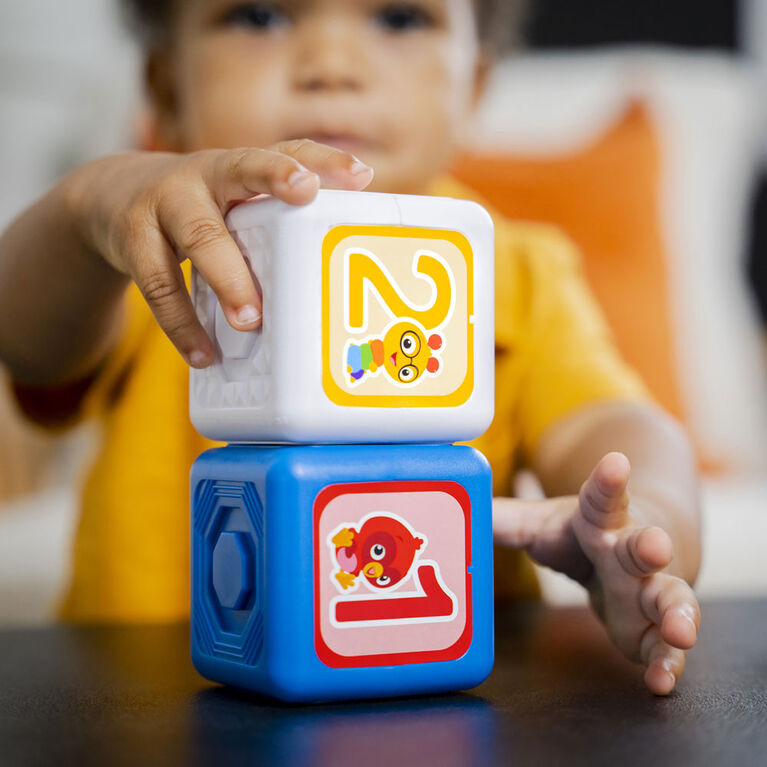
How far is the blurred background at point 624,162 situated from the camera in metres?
1.71

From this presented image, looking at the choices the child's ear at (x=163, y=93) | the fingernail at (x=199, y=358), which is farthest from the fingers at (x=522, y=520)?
the child's ear at (x=163, y=93)

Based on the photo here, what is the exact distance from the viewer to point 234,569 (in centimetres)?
A: 51

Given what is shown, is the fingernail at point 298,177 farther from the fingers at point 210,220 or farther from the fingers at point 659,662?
the fingers at point 659,662

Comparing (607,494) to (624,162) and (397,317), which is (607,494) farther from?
(624,162)

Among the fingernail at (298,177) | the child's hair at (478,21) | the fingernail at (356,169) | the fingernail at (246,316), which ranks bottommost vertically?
the fingernail at (246,316)

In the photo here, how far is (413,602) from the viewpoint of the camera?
50 cm

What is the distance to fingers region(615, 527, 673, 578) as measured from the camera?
526mm

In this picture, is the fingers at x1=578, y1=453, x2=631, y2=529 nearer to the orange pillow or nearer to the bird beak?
the bird beak

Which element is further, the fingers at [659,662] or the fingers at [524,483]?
the fingers at [524,483]

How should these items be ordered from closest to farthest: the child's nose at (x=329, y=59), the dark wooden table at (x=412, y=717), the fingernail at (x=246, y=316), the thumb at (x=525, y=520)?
the dark wooden table at (x=412, y=717) < the fingernail at (x=246, y=316) < the thumb at (x=525, y=520) < the child's nose at (x=329, y=59)

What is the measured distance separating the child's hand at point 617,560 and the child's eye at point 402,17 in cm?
54

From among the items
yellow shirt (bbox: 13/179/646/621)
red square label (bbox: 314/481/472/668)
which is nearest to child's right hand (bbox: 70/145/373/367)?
red square label (bbox: 314/481/472/668)

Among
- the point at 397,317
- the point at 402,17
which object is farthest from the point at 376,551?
the point at 402,17

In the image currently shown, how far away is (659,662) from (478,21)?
0.88 meters
